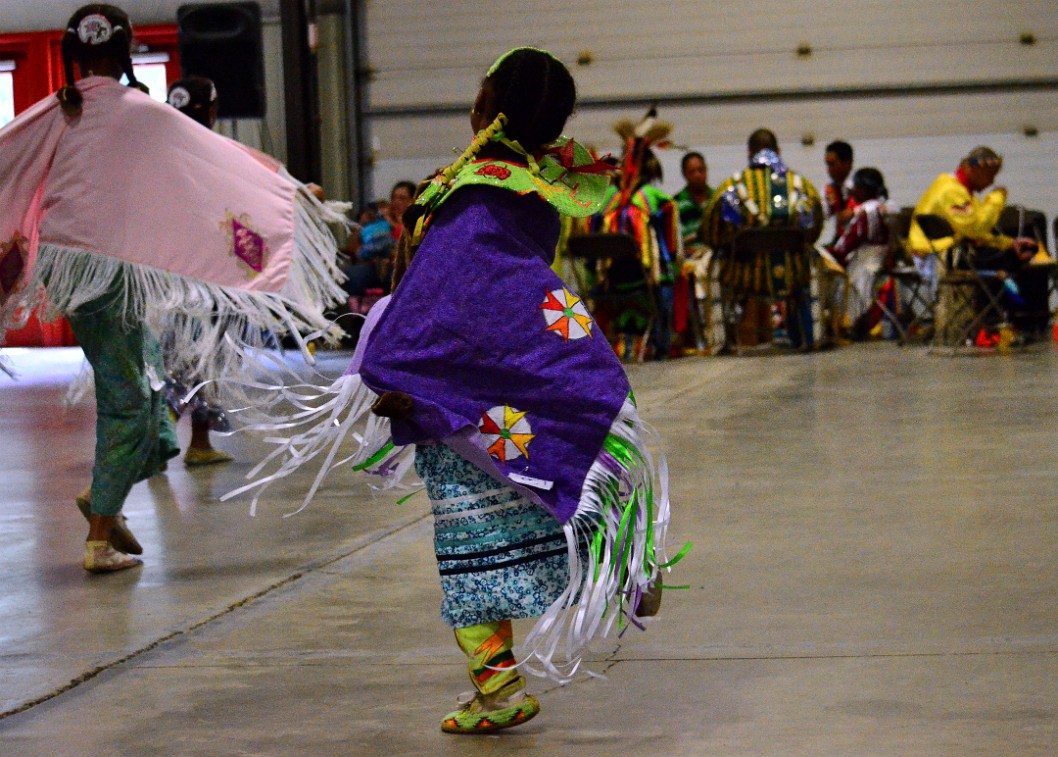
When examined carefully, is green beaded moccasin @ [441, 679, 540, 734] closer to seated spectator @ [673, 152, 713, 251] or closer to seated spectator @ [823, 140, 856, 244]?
seated spectator @ [673, 152, 713, 251]

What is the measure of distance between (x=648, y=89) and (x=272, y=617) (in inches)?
444

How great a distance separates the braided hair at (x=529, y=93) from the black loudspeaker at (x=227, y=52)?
7365 mm

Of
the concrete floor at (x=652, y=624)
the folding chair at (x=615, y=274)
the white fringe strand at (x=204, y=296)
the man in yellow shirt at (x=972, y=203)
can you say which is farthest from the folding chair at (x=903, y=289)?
the white fringe strand at (x=204, y=296)

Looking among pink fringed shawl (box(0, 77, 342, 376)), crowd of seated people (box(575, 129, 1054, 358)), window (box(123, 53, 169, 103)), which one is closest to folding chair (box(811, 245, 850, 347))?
crowd of seated people (box(575, 129, 1054, 358))

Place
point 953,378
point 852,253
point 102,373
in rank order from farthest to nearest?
point 852,253, point 953,378, point 102,373

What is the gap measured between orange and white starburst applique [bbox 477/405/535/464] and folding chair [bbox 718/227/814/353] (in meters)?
7.60

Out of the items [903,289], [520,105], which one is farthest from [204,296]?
[903,289]

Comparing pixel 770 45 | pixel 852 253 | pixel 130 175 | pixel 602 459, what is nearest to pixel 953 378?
pixel 852 253

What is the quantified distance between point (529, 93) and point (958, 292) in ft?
25.8

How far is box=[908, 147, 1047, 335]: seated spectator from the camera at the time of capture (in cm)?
923

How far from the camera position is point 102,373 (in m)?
3.77

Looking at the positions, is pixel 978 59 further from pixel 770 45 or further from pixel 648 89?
pixel 648 89

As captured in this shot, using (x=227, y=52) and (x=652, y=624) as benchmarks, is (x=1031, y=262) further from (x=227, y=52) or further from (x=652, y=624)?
(x=652, y=624)

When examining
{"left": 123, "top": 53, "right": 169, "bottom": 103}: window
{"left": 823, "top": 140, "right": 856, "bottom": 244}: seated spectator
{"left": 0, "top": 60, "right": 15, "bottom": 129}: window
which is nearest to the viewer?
{"left": 823, "top": 140, "right": 856, "bottom": 244}: seated spectator
